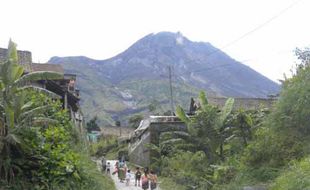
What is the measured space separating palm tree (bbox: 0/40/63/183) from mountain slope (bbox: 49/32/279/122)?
7529 cm

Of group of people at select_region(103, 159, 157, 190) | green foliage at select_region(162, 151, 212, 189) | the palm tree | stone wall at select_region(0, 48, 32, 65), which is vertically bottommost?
group of people at select_region(103, 159, 157, 190)

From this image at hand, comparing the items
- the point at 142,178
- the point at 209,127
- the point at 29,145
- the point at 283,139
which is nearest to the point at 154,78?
the point at 142,178

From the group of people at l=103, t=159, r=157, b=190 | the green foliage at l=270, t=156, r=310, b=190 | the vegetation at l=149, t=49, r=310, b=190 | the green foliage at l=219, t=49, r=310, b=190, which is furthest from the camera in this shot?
the group of people at l=103, t=159, r=157, b=190

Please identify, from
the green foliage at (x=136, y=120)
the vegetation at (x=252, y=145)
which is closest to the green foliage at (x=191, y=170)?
the vegetation at (x=252, y=145)

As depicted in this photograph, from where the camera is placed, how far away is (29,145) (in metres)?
14.4

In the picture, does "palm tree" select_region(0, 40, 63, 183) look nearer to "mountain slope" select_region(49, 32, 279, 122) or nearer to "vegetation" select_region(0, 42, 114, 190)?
"vegetation" select_region(0, 42, 114, 190)

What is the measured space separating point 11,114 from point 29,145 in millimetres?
1436

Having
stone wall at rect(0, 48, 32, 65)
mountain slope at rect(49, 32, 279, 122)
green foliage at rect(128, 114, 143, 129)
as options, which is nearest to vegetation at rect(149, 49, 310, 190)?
stone wall at rect(0, 48, 32, 65)

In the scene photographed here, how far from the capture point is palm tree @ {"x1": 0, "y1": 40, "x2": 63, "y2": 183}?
13.6 metres

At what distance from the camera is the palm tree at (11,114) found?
1365 cm

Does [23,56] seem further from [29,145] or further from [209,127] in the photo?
[29,145]

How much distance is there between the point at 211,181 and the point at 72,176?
295 inches

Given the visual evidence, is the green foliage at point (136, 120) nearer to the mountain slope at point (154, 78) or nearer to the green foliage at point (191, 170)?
the mountain slope at point (154, 78)

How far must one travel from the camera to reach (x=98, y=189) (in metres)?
16.5
